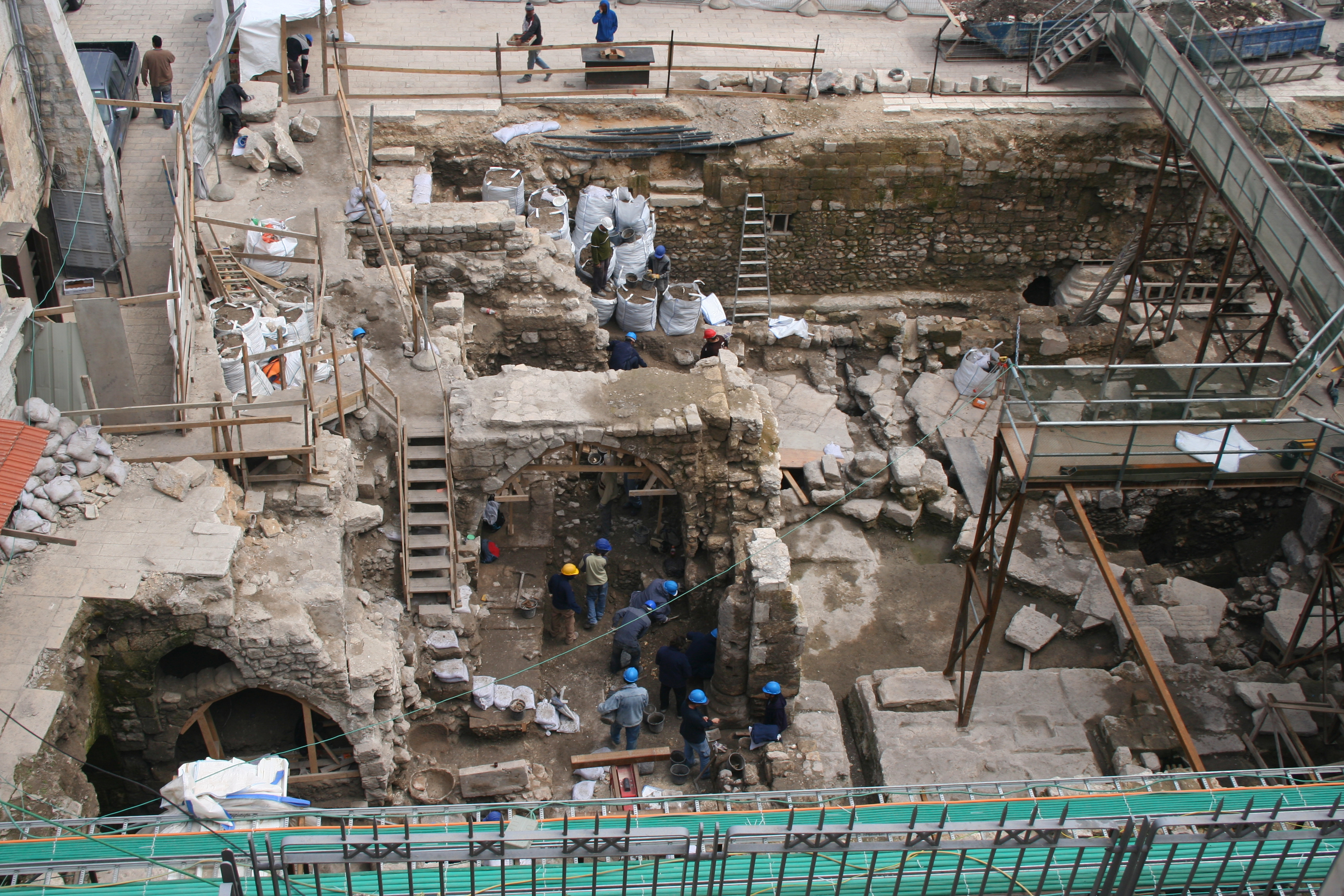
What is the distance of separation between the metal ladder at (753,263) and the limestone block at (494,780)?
918 centimetres

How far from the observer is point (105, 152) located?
1366cm

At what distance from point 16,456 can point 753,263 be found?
40.1 feet

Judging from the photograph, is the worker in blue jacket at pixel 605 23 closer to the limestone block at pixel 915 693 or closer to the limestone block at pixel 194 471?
the limestone block at pixel 194 471

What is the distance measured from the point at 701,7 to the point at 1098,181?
7.99 metres

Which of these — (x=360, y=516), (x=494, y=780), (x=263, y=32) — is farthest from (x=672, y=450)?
(x=263, y=32)

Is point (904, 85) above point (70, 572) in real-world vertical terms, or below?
above

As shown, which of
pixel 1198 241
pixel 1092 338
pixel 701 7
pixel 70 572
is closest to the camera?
pixel 70 572

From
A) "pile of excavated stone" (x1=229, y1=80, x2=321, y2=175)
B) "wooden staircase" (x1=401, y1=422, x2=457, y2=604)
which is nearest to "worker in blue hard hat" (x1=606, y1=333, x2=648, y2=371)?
"wooden staircase" (x1=401, y1=422, x2=457, y2=604)

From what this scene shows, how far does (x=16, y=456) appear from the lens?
820 cm

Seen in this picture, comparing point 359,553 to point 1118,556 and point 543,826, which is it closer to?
point 543,826

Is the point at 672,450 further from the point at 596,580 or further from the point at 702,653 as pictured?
the point at 702,653

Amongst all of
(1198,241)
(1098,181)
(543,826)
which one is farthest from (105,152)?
(1198,241)

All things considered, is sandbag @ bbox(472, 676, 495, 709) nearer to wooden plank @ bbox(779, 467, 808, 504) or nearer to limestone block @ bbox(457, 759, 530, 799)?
limestone block @ bbox(457, 759, 530, 799)

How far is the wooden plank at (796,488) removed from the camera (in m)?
14.6
